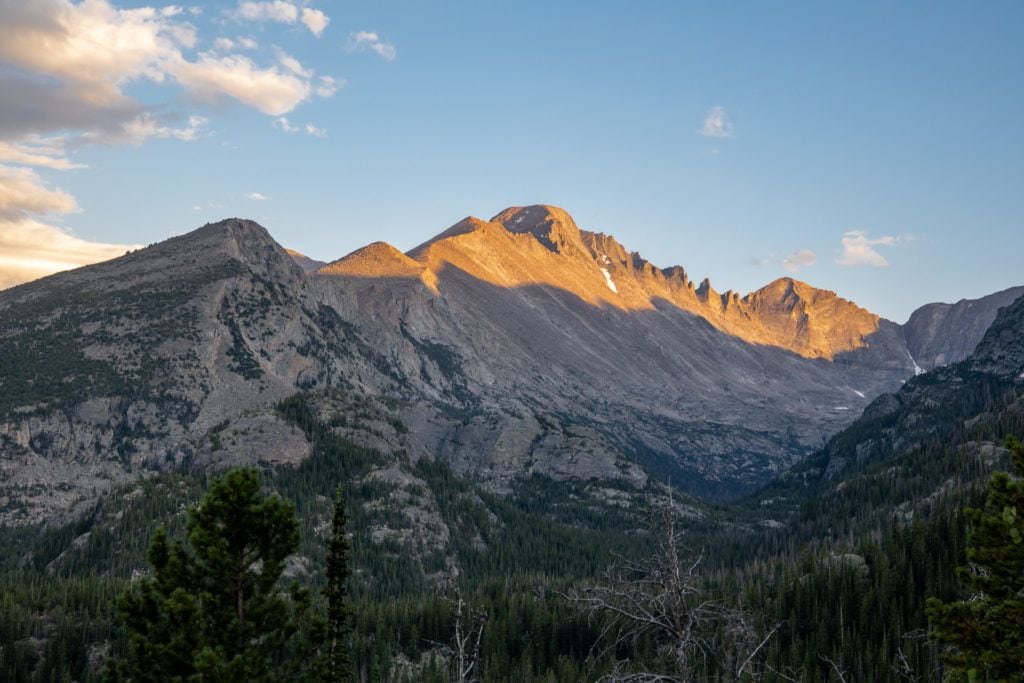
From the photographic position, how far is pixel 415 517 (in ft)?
634

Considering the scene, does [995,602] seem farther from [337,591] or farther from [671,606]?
[337,591]

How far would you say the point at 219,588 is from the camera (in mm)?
36688

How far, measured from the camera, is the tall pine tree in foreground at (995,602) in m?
28.7

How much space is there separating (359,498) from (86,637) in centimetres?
9244

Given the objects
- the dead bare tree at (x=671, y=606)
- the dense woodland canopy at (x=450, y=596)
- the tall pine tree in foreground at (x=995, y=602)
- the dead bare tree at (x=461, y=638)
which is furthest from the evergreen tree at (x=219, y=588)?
the tall pine tree in foreground at (x=995, y=602)

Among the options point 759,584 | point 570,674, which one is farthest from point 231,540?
point 759,584

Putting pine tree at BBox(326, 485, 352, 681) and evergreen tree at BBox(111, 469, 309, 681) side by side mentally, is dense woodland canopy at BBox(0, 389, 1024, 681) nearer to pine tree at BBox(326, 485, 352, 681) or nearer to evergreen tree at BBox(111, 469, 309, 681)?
pine tree at BBox(326, 485, 352, 681)

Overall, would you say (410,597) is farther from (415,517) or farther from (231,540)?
(231,540)

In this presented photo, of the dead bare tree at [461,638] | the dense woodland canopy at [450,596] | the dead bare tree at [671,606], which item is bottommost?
the dense woodland canopy at [450,596]

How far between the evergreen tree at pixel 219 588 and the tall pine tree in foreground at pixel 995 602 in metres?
27.9

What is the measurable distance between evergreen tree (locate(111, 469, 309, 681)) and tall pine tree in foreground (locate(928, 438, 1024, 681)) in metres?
27.9

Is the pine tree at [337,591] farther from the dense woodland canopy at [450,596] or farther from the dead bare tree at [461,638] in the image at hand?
the dead bare tree at [461,638]

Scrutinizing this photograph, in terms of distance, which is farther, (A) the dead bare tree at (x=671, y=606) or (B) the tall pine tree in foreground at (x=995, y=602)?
(B) the tall pine tree in foreground at (x=995, y=602)

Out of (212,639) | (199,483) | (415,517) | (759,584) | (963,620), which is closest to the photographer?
(963,620)
